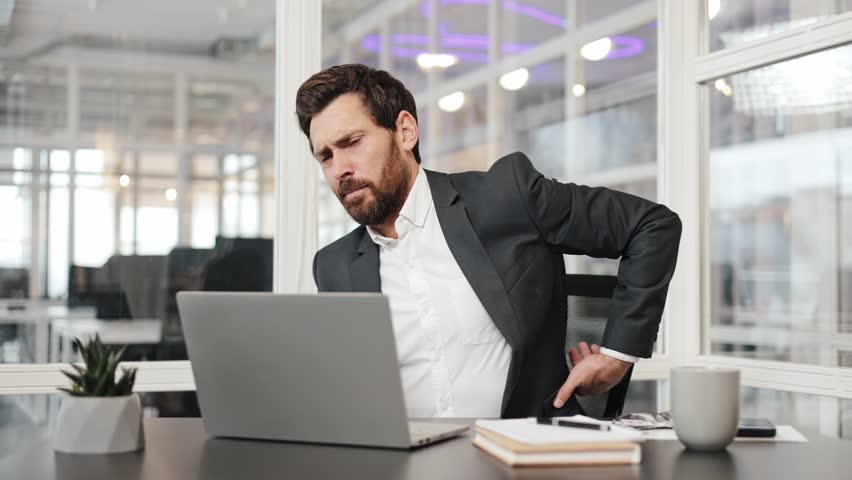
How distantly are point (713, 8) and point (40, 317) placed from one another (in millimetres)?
2340

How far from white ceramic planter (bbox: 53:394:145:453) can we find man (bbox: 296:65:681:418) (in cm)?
77

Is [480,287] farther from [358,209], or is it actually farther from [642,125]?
[642,125]

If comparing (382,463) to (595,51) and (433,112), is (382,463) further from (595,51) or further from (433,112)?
(595,51)

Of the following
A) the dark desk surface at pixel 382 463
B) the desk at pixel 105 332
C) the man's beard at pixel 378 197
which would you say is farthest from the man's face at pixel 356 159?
the desk at pixel 105 332

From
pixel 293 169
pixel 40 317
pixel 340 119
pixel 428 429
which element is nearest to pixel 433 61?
pixel 293 169

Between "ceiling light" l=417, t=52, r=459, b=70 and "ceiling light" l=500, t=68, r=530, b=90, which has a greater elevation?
"ceiling light" l=417, t=52, r=459, b=70

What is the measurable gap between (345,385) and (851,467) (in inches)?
25.6

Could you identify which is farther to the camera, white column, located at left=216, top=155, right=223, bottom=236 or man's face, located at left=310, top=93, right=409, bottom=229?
white column, located at left=216, top=155, right=223, bottom=236

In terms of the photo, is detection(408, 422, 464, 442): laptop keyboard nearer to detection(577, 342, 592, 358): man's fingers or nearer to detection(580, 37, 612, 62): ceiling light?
detection(577, 342, 592, 358): man's fingers

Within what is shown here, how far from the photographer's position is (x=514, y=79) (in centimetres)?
313

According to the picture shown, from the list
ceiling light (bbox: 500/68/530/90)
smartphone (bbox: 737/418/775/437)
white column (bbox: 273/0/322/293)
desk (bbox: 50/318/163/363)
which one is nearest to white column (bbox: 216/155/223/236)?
white column (bbox: 273/0/322/293)

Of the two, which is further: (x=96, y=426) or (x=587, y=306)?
(x=587, y=306)

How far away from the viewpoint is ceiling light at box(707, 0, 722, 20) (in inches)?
120

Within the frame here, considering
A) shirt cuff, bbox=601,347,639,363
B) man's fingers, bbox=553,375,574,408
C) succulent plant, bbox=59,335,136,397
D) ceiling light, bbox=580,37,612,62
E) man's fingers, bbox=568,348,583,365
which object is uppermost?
ceiling light, bbox=580,37,612,62
